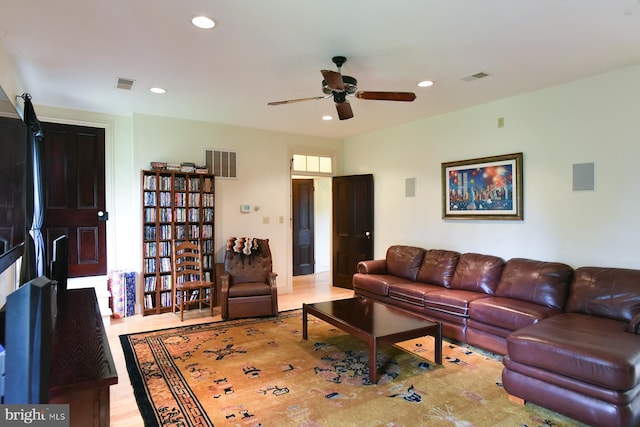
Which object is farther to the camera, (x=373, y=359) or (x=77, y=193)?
(x=77, y=193)

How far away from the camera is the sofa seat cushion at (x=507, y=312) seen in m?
3.20

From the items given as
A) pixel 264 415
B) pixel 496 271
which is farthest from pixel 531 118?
pixel 264 415

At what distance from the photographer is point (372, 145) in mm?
6152

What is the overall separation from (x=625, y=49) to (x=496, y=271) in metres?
2.32

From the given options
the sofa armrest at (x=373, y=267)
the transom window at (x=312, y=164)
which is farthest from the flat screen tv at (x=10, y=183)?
A: the transom window at (x=312, y=164)

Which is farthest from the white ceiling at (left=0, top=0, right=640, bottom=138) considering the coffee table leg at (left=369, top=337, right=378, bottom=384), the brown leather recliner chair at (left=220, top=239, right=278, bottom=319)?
the coffee table leg at (left=369, top=337, right=378, bottom=384)

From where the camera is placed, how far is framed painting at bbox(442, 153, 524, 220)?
422 centimetres

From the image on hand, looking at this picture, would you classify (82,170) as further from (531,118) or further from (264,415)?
(531,118)

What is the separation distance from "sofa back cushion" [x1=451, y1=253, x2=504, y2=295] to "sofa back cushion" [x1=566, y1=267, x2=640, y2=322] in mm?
757

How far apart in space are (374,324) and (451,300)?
3.55 feet

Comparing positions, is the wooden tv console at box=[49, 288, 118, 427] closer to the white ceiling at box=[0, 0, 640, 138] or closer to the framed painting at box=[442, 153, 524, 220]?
the white ceiling at box=[0, 0, 640, 138]

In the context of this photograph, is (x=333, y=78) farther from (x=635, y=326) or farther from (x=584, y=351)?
(x=635, y=326)

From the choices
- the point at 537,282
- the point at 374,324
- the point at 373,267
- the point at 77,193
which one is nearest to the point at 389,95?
the point at 374,324

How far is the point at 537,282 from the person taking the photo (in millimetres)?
3617
